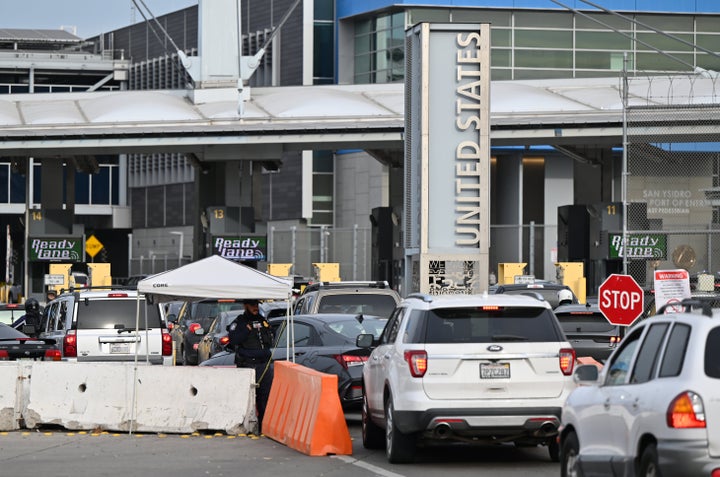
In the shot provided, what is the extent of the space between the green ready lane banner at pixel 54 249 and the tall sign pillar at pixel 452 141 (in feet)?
77.3

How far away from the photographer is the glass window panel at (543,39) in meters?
68.3

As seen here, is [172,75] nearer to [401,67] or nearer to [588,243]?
[401,67]

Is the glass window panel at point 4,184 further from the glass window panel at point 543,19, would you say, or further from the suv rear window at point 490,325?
the suv rear window at point 490,325

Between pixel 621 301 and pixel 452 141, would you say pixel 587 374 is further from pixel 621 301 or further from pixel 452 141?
pixel 452 141

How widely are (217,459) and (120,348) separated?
9413 millimetres

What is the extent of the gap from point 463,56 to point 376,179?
40971 millimetres

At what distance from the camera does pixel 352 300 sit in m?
Answer: 25.7

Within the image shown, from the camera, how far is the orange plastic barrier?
16.6 meters

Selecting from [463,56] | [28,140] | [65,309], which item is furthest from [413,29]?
[28,140]

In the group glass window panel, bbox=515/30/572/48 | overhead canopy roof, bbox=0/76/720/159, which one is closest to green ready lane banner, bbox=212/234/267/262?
overhead canopy roof, bbox=0/76/720/159

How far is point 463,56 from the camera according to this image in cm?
2698

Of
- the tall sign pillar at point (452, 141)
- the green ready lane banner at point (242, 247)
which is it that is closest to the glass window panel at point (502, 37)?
the green ready lane banner at point (242, 247)

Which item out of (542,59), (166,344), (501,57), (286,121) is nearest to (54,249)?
(286,121)

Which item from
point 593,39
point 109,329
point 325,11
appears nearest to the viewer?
point 109,329
